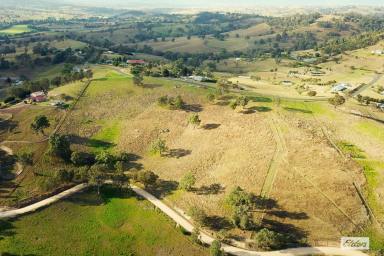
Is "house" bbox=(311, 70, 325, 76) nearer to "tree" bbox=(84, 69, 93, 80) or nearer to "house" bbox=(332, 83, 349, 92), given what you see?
"house" bbox=(332, 83, 349, 92)

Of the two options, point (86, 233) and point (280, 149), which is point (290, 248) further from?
point (86, 233)

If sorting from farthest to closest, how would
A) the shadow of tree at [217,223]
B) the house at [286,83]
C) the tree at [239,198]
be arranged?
the house at [286,83] < the tree at [239,198] < the shadow of tree at [217,223]

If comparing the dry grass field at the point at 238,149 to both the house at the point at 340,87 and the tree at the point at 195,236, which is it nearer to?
the tree at the point at 195,236

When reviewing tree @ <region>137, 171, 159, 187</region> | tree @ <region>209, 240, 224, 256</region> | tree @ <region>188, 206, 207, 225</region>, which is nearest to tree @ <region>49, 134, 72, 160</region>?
tree @ <region>137, 171, 159, 187</region>

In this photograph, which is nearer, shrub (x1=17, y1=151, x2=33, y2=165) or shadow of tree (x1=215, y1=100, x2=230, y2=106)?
shrub (x1=17, y1=151, x2=33, y2=165)

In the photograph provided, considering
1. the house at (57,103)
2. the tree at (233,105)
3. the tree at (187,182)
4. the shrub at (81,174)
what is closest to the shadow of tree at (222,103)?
the tree at (233,105)

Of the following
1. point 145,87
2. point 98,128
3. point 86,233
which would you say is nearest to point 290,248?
point 86,233

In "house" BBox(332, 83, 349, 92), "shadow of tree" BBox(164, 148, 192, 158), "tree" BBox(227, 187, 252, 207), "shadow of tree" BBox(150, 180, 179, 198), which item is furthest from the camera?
"house" BBox(332, 83, 349, 92)
